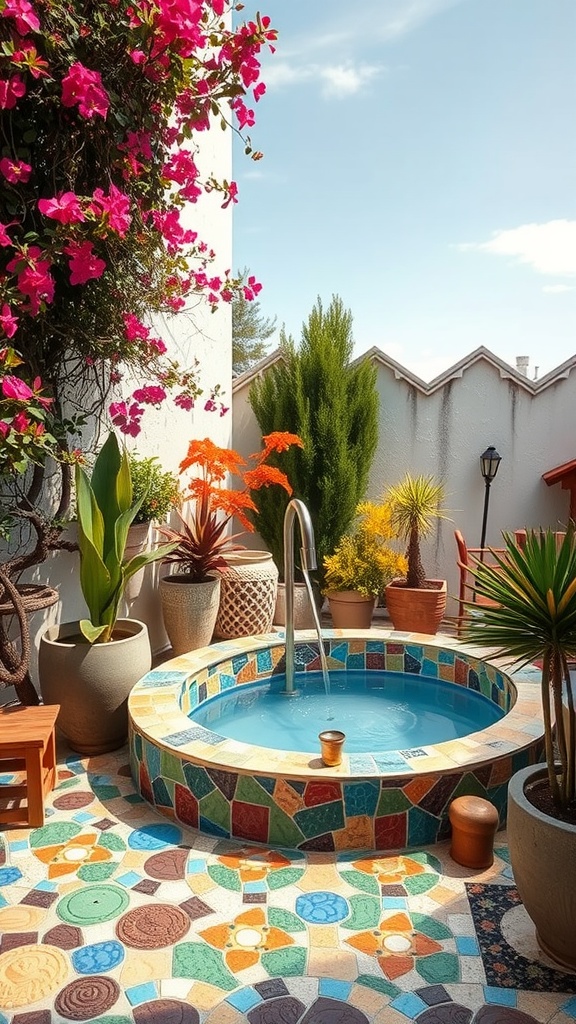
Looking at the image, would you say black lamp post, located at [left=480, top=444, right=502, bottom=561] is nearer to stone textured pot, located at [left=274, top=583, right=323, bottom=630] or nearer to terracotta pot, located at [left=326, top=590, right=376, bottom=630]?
terracotta pot, located at [left=326, top=590, right=376, bottom=630]

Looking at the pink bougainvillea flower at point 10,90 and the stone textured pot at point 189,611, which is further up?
the pink bougainvillea flower at point 10,90

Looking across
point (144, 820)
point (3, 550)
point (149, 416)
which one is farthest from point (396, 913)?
point (149, 416)

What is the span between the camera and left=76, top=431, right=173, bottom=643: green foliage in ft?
12.4

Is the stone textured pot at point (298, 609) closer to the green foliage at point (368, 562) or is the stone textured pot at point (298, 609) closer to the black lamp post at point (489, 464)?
the green foliage at point (368, 562)

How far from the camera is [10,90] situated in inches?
98.6

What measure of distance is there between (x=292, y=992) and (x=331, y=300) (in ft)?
21.9

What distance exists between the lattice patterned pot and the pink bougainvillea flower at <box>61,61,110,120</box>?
147 inches

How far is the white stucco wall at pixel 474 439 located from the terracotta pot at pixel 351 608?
1270 mm

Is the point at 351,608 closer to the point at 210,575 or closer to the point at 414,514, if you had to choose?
the point at 414,514

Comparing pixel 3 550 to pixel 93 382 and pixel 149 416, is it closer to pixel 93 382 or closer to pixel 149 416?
pixel 93 382

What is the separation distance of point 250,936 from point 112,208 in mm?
2911

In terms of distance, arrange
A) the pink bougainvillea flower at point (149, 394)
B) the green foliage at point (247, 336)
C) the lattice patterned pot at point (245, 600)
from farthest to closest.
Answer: the green foliage at point (247, 336)
the lattice patterned pot at point (245, 600)
the pink bougainvillea flower at point (149, 394)

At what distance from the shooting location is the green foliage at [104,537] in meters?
3.78

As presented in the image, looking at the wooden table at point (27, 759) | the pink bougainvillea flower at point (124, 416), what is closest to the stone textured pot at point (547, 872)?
the wooden table at point (27, 759)
